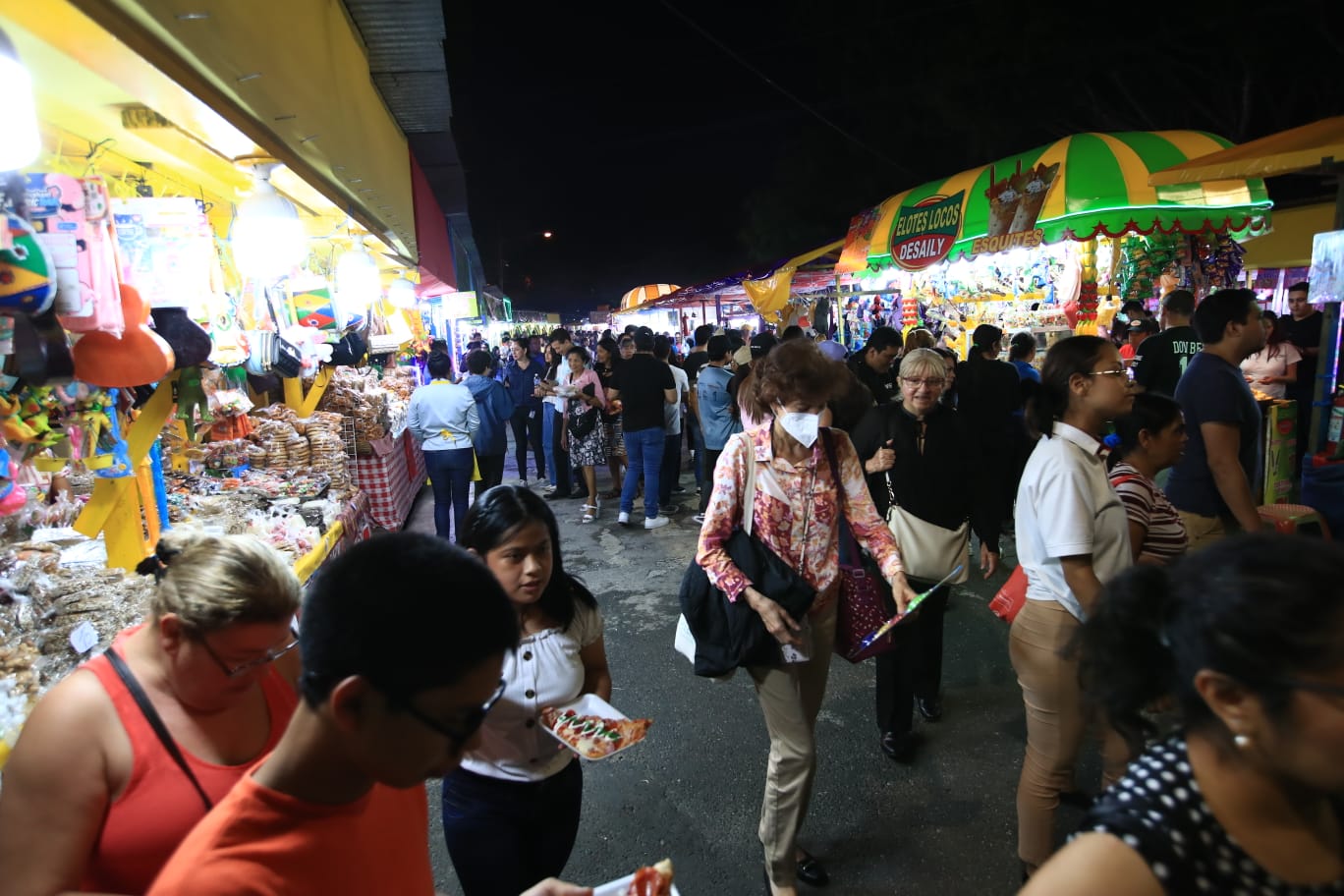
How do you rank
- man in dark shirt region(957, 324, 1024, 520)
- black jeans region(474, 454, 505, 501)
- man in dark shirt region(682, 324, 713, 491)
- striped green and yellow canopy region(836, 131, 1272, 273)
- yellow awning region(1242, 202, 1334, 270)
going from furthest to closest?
1. yellow awning region(1242, 202, 1334, 270)
2. man in dark shirt region(682, 324, 713, 491)
3. black jeans region(474, 454, 505, 501)
4. striped green and yellow canopy region(836, 131, 1272, 273)
5. man in dark shirt region(957, 324, 1024, 520)

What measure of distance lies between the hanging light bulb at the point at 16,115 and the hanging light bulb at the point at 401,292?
269 inches

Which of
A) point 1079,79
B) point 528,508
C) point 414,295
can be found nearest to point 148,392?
point 528,508

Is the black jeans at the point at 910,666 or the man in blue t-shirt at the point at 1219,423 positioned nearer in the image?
the man in blue t-shirt at the point at 1219,423

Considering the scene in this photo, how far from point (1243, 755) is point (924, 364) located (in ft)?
9.61

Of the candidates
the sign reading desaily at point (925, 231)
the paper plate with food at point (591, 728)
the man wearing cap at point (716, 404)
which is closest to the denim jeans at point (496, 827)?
the paper plate with food at point (591, 728)

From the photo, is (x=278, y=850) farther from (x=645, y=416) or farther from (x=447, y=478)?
(x=645, y=416)

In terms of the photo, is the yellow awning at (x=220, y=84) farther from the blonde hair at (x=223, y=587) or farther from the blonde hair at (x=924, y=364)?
the blonde hair at (x=924, y=364)

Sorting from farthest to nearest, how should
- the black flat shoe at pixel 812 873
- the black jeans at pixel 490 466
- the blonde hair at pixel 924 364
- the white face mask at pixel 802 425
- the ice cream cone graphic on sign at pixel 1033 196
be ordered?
the black jeans at pixel 490 466 → the ice cream cone graphic on sign at pixel 1033 196 → the blonde hair at pixel 924 364 → the black flat shoe at pixel 812 873 → the white face mask at pixel 802 425

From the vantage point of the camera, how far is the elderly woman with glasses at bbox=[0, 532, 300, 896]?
1.36 m

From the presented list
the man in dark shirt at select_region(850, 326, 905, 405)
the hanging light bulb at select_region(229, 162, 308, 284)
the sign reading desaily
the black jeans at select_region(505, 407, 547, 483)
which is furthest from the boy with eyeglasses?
the black jeans at select_region(505, 407, 547, 483)

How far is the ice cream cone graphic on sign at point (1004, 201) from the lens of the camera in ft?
25.1

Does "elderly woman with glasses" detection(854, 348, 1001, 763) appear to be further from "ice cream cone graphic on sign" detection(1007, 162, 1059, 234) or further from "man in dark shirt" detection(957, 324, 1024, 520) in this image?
"ice cream cone graphic on sign" detection(1007, 162, 1059, 234)

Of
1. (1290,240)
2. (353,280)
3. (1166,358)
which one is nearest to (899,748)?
(1166,358)

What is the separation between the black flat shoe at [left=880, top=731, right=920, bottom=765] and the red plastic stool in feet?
8.32
